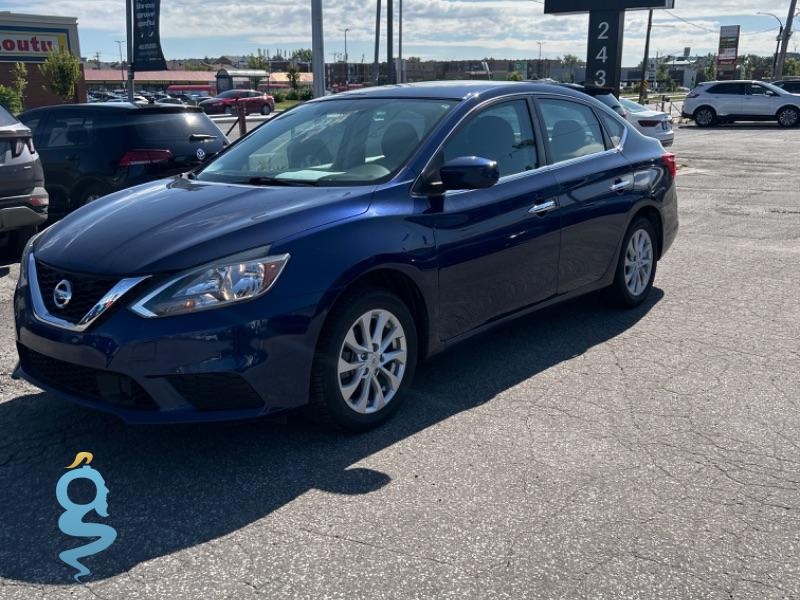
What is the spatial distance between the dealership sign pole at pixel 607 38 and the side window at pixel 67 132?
55.6 feet

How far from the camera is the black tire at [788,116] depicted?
Answer: 2995cm

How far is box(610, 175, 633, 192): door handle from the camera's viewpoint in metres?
5.63

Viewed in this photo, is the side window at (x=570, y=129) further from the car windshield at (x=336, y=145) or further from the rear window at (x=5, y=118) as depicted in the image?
the rear window at (x=5, y=118)

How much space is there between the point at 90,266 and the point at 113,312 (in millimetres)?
306

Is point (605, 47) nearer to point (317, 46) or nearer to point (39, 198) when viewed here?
point (317, 46)

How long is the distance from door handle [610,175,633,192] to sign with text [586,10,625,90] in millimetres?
18444

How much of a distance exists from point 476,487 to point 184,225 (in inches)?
Answer: 70.2

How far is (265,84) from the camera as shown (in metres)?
91.2

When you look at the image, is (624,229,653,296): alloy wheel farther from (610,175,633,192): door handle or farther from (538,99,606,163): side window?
(538,99,606,163): side window

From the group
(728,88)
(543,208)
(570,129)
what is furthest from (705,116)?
(543,208)

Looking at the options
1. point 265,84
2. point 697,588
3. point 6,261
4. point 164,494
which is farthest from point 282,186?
point 265,84

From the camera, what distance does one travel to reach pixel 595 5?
24703 millimetres

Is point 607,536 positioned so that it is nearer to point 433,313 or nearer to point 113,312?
point 433,313

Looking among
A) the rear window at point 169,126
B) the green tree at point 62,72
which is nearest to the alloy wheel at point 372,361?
the rear window at point 169,126
